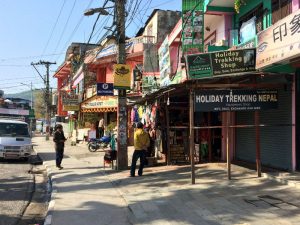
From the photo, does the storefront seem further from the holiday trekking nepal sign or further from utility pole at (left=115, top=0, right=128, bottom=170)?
the holiday trekking nepal sign

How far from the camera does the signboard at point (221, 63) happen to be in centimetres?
1040

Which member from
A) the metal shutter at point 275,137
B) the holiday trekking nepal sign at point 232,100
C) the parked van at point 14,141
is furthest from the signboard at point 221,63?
the parked van at point 14,141

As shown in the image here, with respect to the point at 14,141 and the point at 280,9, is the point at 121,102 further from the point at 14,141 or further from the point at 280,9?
the point at 14,141

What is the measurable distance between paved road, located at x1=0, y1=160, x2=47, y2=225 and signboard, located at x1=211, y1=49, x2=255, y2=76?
18.2 feet

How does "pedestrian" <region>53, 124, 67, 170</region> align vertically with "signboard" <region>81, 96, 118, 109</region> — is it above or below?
below

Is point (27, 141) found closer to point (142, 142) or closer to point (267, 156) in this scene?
point (142, 142)

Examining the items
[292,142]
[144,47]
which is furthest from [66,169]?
[144,47]

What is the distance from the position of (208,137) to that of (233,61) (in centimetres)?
509

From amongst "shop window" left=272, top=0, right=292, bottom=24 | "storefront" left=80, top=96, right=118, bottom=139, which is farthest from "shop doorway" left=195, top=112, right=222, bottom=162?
"storefront" left=80, top=96, right=118, bottom=139

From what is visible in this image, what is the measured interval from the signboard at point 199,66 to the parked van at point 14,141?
1073 centimetres

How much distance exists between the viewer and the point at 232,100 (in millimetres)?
10328

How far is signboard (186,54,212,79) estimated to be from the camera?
10.3 meters

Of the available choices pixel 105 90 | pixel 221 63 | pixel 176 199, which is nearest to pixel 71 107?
pixel 105 90

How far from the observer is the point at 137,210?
831cm
